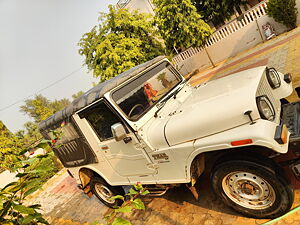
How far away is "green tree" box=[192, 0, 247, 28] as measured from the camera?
55.8ft

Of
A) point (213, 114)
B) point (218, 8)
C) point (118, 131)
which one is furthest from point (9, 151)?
point (218, 8)

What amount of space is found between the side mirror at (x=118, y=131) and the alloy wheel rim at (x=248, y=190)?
60.3 inches

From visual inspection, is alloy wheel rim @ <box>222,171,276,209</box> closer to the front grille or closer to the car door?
the front grille

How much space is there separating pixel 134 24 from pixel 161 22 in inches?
71.6

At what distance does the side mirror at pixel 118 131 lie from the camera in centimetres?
279

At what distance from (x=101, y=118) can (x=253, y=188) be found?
2.49 metres

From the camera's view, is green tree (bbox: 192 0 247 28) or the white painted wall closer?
the white painted wall

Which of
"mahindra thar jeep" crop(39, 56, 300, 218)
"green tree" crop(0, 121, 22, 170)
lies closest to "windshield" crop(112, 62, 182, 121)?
"mahindra thar jeep" crop(39, 56, 300, 218)

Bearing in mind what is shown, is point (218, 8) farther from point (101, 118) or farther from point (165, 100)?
point (101, 118)

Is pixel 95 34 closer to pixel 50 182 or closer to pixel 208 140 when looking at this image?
pixel 50 182

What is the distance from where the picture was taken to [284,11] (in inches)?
389

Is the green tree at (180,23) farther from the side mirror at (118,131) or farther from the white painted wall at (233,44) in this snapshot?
the side mirror at (118,131)

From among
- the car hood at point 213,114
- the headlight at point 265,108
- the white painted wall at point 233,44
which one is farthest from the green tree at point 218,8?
the headlight at point 265,108

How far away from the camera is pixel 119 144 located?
10.8ft
